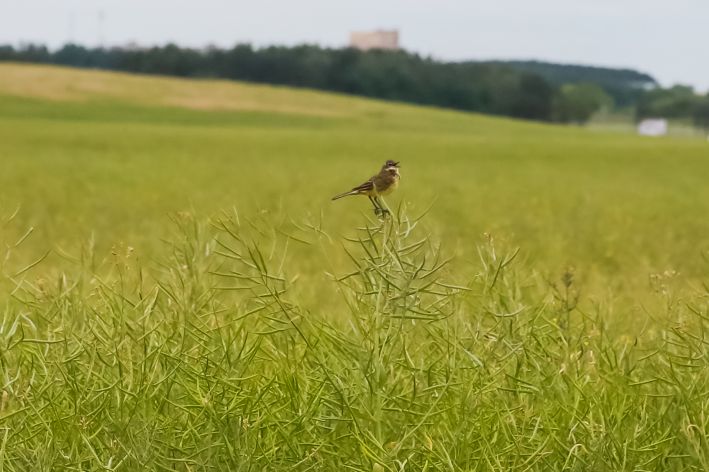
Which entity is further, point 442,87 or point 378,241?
point 442,87

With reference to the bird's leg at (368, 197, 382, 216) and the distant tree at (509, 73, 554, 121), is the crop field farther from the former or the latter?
the distant tree at (509, 73, 554, 121)

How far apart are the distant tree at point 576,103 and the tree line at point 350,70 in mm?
5278

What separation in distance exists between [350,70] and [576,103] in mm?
32889

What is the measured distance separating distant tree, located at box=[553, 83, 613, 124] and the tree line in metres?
5.28

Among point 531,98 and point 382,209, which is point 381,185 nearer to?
point 382,209

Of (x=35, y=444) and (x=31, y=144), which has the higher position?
(x=35, y=444)

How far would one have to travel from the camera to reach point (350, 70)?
9512 centimetres

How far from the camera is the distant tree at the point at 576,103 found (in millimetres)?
112438

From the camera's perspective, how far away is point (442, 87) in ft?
327

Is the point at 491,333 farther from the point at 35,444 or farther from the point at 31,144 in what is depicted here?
the point at 31,144

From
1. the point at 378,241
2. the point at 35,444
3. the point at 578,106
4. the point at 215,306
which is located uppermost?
the point at 378,241

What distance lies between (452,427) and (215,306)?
0.83 metres

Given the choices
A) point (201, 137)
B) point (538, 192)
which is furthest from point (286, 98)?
point (538, 192)

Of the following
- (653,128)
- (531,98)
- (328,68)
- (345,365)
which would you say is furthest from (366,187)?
(653,128)
